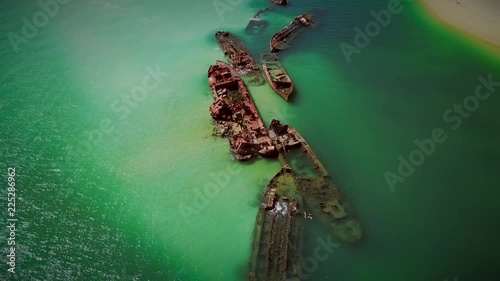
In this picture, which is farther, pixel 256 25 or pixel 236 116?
pixel 256 25

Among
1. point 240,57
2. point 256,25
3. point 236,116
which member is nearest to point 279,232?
point 236,116

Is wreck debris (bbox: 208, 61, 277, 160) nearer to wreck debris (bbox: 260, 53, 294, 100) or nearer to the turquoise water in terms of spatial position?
the turquoise water

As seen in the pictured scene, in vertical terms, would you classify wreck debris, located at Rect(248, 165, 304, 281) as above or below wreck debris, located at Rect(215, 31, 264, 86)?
below

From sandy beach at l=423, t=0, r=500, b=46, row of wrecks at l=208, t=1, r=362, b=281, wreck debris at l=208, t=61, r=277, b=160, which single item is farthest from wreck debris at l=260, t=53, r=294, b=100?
→ sandy beach at l=423, t=0, r=500, b=46

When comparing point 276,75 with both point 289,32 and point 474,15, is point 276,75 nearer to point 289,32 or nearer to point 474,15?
point 289,32

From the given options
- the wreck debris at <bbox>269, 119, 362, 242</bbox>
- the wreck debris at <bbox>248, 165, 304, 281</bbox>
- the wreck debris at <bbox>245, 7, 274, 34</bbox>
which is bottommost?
the wreck debris at <bbox>248, 165, 304, 281</bbox>

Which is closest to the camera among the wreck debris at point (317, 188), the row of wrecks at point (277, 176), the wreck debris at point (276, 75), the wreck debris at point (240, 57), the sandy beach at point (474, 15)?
the row of wrecks at point (277, 176)

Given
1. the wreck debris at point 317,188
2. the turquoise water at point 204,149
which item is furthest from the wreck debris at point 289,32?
the wreck debris at point 317,188

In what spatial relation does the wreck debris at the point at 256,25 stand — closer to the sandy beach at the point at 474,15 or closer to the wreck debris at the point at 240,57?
the wreck debris at the point at 240,57
